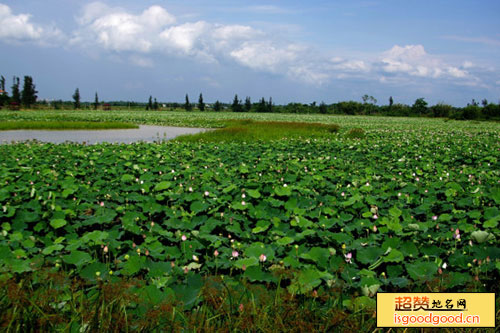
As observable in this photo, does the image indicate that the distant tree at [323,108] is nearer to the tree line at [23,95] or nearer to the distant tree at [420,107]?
the distant tree at [420,107]

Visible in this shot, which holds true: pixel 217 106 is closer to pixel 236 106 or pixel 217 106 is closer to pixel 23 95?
pixel 236 106

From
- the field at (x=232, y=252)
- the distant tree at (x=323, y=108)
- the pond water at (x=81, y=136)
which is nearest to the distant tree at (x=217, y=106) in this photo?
the distant tree at (x=323, y=108)

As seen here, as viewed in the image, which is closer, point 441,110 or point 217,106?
point 441,110

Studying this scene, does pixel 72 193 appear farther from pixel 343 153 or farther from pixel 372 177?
pixel 343 153

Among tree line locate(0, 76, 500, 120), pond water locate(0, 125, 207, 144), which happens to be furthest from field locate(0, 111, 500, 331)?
tree line locate(0, 76, 500, 120)

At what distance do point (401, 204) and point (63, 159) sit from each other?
22.4 feet

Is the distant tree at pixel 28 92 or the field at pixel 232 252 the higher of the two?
the distant tree at pixel 28 92

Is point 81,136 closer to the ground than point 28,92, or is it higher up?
closer to the ground

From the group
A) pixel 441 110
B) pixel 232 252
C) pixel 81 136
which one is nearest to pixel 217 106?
pixel 441 110

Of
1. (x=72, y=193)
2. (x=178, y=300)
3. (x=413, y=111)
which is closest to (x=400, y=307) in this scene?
(x=178, y=300)

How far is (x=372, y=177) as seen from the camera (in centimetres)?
607

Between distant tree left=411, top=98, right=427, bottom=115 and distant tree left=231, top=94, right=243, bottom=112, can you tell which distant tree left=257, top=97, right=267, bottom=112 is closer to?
distant tree left=231, top=94, right=243, bottom=112

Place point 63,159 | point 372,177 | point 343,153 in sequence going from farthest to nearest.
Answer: point 343,153 < point 63,159 < point 372,177

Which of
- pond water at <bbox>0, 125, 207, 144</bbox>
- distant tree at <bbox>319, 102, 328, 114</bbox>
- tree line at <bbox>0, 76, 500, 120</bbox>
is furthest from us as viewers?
distant tree at <bbox>319, 102, 328, 114</bbox>
